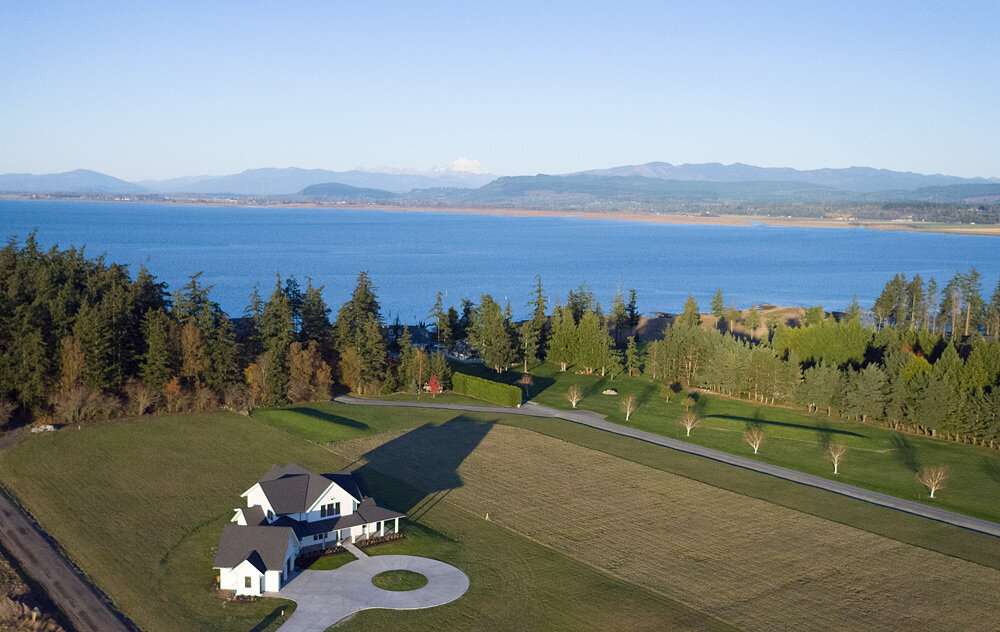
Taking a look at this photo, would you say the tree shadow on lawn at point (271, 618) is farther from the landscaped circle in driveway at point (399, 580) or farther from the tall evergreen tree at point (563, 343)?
the tall evergreen tree at point (563, 343)

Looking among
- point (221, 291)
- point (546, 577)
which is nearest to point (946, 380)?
point (546, 577)

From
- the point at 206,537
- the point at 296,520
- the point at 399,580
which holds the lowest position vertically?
the point at 399,580

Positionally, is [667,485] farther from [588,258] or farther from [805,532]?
[588,258]

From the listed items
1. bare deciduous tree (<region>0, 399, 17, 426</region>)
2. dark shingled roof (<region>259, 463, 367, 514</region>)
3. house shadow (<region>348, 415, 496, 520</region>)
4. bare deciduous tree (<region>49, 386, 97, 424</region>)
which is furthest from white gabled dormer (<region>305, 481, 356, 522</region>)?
bare deciduous tree (<region>0, 399, 17, 426</region>)

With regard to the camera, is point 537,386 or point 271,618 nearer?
point 271,618

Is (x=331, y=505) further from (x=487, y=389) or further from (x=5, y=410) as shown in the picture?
(x=487, y=389)

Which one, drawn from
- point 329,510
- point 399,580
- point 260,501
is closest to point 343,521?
point 329,510

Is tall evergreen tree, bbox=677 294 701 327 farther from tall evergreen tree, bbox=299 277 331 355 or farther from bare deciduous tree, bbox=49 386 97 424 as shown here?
bare deciduous tree, bbox=49 386 97 424
